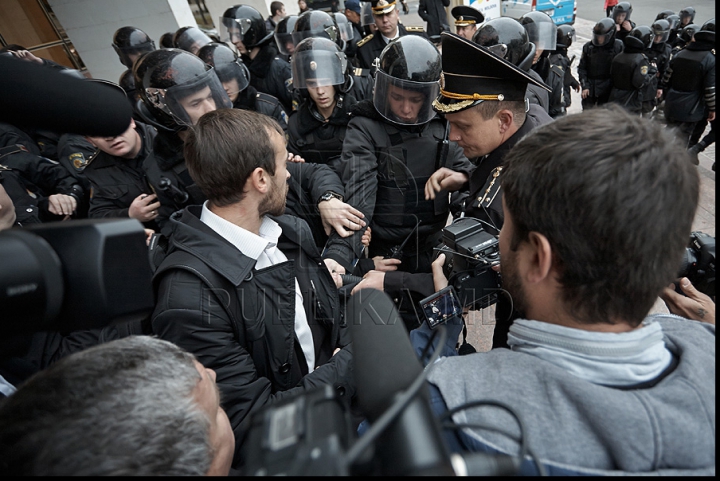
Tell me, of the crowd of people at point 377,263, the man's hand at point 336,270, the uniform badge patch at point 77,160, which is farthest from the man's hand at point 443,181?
the uniform badge patch at point 77,160

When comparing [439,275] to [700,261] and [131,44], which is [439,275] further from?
[131,44]

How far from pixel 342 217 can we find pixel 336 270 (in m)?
0.36

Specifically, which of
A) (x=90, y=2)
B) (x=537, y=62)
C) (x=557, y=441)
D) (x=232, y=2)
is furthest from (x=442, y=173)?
(x=232, y=2)

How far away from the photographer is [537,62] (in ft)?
15.7

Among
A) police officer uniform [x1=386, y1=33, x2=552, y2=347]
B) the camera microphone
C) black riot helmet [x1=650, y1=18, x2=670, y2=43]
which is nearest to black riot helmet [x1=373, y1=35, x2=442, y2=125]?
police officer uniform [x1=386, y1=33, x2=552, y2=347]

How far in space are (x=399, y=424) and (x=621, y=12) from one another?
351 inches

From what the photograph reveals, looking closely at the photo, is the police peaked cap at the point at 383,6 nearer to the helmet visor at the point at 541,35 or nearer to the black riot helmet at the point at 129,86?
the helmet visor at the point at 541,35

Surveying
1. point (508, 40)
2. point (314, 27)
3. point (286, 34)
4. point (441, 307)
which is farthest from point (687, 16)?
point (441, 307)

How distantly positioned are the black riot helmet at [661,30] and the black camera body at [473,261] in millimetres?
8311

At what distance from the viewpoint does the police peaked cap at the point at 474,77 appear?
1813mm

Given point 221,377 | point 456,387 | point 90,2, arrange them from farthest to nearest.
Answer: point 90,2 → point 221,377 → point 456,387

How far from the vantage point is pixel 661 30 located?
22.3ft

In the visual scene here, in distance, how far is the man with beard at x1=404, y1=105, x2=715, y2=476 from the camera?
2.14ft

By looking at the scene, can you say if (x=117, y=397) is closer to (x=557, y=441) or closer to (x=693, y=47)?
(x=557, y=441)
